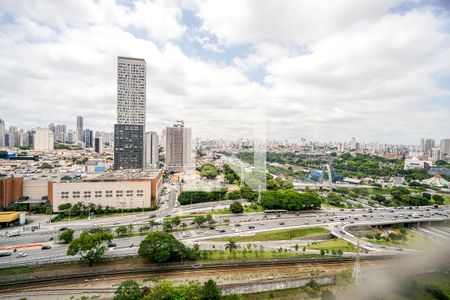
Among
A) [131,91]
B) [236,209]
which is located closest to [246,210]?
[236,209]

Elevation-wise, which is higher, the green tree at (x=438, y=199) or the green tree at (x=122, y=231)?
the green tree at (x=438, y=199)

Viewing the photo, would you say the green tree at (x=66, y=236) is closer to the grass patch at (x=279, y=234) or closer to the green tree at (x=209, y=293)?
the grass patch at (x=279, y=234)

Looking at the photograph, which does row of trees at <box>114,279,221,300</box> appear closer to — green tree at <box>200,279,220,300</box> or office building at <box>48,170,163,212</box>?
green tree at <box>200,279,220,300</box>

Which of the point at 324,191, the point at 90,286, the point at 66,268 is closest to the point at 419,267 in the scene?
the point at 90,286

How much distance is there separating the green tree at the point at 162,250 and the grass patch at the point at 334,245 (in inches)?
142

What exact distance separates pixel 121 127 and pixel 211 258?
14.3 metres

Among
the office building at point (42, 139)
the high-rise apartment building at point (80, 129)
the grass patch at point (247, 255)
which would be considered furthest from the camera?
the high-rise apartment building at point (80, 129)

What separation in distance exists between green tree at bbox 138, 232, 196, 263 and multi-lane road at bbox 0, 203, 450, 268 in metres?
0.95

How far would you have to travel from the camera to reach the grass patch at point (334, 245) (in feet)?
21.9

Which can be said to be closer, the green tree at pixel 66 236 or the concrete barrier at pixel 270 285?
the concrete barrier at pixel 270 285

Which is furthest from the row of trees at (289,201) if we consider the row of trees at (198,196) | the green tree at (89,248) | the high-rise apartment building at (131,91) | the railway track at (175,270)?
the high-rise apartment building at (131,91)

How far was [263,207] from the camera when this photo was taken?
10500mm

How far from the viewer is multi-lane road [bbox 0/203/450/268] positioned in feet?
20.0

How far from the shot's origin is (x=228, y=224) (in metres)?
8.43
